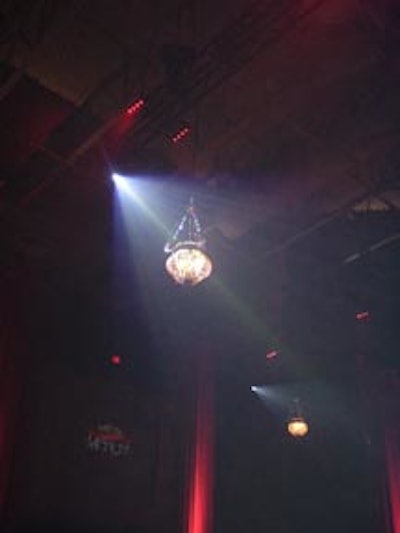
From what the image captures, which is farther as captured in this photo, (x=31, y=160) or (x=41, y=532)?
(x=41, y=532)

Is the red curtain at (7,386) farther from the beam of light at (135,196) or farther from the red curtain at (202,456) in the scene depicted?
the red curtain at (202,456)

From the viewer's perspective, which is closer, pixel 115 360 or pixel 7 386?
pixel 7 386

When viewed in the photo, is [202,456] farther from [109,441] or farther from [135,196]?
[135,196]

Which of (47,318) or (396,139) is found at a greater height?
(396,139)

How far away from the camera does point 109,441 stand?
890 cm

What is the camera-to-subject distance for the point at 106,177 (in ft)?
24.4

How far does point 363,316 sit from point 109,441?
4.19 m

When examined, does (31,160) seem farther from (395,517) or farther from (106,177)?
(395,517)

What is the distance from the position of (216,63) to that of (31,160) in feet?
8.93

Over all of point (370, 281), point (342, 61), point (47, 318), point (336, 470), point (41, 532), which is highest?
point (342, 61)

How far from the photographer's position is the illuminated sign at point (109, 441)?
8719 mm

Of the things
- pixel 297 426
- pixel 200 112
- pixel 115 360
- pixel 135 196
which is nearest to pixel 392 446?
pixel 297 426

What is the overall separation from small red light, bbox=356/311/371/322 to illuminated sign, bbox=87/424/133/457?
3.89 meters

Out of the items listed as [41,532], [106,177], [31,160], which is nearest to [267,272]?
[106,177]
